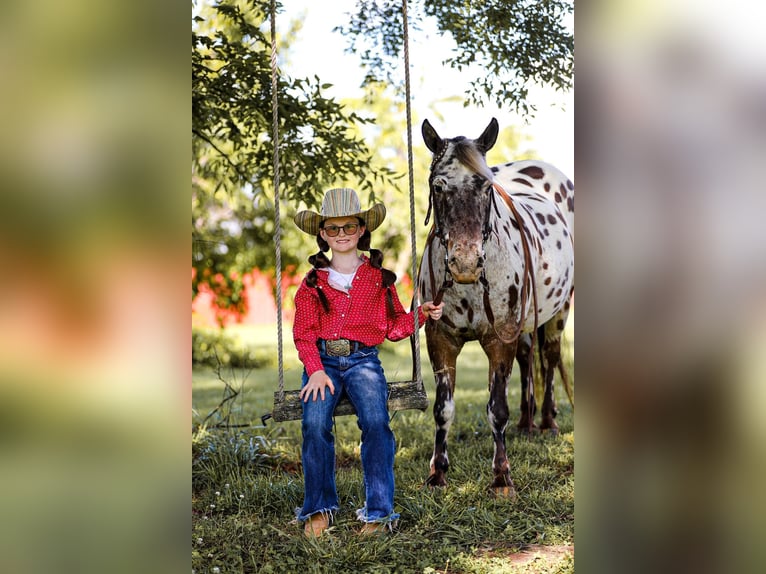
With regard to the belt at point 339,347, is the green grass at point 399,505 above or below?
below

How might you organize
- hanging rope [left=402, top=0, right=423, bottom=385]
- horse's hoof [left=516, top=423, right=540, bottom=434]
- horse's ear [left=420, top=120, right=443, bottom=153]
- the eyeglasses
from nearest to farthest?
hanging rope [left=402, top=0, right=423, bottom=385], the eyeglasses, horse's ear [left=420, top=120, right=443, bottom=153], horse's hoof [left=516, top=423, right=540, bottom=434]

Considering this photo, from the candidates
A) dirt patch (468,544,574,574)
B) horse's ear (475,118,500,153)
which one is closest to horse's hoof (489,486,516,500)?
dirt patch (468,544,574,574)

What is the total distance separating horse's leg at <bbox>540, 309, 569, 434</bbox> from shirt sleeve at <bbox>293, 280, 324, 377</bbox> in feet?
9.37

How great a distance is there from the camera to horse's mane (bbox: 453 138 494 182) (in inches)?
153

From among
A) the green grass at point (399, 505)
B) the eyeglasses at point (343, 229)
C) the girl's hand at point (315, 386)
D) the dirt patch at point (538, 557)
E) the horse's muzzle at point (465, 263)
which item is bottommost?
the dirt patch at point (538, 557)

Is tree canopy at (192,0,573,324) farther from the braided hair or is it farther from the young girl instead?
the young girl

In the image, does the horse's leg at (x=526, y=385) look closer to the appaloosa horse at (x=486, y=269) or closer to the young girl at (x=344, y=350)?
the appaloosa horse at (x=486, y=269)

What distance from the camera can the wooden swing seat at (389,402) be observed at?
142 inches

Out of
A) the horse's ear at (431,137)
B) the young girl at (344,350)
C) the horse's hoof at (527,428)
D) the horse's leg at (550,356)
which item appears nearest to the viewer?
the young girl at (344,350)

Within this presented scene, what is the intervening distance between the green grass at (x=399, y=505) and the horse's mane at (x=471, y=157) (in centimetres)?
184
